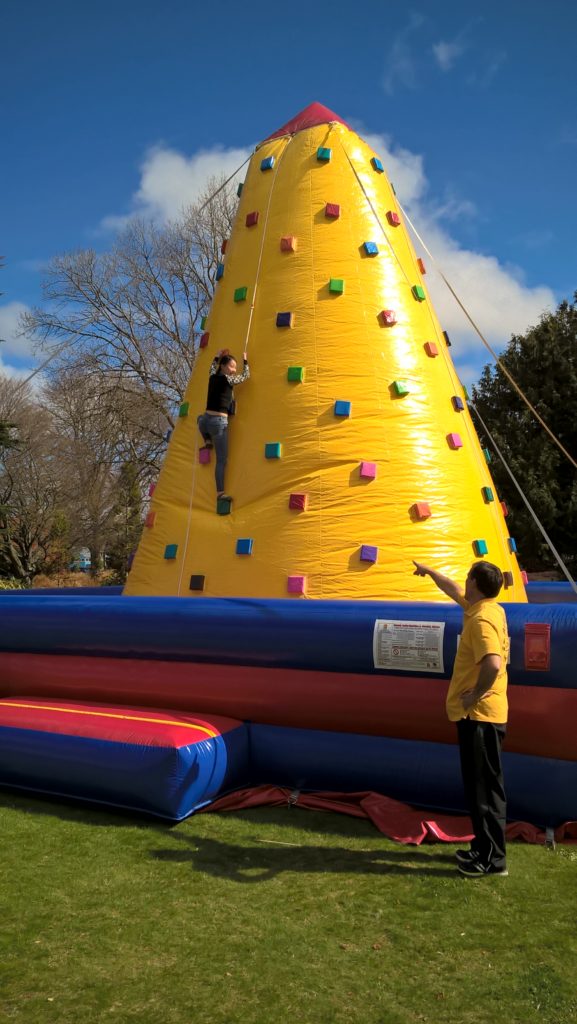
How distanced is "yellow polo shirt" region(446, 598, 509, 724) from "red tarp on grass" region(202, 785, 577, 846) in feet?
2.56

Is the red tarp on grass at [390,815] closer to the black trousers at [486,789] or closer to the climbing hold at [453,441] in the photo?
the black trousers at [486,789]

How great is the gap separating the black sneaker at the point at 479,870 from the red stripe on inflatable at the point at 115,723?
154 cm

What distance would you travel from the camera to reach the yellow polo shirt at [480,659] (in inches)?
132

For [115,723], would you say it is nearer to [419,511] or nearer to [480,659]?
[480,659]

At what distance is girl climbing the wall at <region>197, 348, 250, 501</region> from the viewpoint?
19.1 feet

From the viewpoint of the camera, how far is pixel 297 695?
452 cm

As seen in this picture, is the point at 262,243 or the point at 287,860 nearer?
the point at 287,860

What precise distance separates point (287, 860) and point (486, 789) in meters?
0.98

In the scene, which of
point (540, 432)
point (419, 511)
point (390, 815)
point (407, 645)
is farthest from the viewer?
point (540, 432)

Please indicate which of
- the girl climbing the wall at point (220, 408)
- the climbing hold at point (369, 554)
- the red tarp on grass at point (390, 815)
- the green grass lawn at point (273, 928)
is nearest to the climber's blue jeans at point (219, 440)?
the girl climbing the wall at point (220, 408)

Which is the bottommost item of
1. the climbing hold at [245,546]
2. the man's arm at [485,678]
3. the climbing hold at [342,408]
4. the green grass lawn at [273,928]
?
the green grass lawn at [273,928]

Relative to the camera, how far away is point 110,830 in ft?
13.2

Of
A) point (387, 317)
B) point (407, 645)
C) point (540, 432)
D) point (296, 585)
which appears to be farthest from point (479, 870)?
point (540, 432)

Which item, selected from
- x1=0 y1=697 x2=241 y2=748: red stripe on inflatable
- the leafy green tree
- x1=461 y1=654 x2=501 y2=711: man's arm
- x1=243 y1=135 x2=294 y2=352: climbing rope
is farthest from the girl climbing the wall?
the leafy green tree
